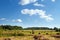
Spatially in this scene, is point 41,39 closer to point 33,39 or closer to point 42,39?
point 42,39

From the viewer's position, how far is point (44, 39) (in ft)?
84.2

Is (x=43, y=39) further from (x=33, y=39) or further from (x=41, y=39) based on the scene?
(x=33, y=39)

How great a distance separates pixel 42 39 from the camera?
83.7 feet

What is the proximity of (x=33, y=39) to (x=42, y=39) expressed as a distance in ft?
7.03

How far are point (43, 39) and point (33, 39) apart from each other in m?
2.23

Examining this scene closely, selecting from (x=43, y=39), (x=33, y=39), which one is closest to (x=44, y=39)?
(x=43, y=39)

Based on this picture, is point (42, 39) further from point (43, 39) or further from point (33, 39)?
point (33, 39)

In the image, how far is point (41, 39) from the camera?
1008 inches

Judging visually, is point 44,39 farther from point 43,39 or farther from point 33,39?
point 33,39

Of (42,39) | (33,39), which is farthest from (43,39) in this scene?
(33,39)

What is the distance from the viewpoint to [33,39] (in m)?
27.0

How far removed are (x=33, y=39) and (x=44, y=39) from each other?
2.30m

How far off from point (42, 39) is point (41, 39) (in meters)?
0.19

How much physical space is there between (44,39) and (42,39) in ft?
1.27
